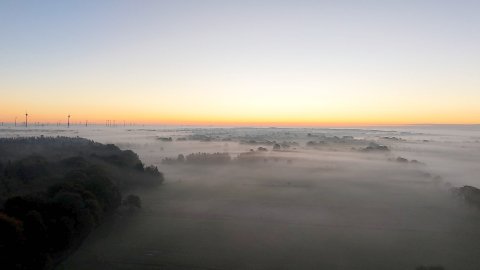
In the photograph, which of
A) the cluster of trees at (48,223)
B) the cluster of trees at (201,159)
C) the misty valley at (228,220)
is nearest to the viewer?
the cluster of trees at (48,223)

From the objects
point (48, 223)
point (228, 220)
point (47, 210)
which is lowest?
point (228, 220)

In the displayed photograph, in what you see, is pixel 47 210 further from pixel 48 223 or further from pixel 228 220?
pixel 228 220

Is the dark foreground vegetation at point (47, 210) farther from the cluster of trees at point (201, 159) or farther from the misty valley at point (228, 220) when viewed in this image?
the cluster of trees at point (201, 159)

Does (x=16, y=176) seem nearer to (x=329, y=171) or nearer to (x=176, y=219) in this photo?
(x=176, y=219)

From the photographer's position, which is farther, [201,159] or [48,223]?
[201,159]

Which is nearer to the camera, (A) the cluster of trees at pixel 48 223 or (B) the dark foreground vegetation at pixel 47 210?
(A) the cluster of trees at pixel 48 223

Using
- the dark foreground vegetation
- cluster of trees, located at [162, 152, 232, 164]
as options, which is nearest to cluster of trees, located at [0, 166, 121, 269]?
the dark foreground vegetation

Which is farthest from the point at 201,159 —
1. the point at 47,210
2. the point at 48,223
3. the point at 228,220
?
the point at 48,223

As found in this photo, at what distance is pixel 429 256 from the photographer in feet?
74.3

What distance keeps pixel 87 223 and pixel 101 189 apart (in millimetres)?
6006

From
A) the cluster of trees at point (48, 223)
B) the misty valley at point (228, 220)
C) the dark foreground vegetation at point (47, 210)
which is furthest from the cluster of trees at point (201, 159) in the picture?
the cluster of trees at point (48, 223)

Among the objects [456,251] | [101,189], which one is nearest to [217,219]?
[101,189]

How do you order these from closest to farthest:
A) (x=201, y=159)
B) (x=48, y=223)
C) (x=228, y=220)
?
1. (x=48, y=223)
2. (x=228, y=220)
3. (x=201, y=159)

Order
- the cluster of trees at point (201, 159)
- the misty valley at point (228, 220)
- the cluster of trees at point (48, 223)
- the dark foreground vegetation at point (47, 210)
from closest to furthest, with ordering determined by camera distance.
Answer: the cluster of trees at point (48, 223)
the dark foreground vegetation at point (47, 210)
the misty valley at point (228, 220)
the cluster of trees at point (201, 159)
